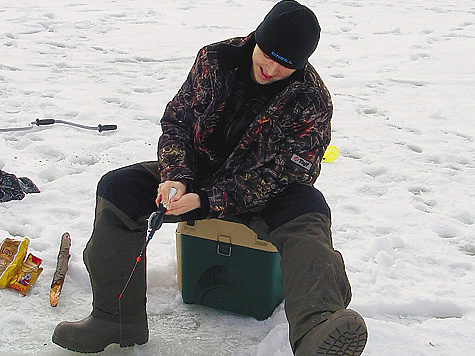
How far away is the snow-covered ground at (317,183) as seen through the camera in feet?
7.28

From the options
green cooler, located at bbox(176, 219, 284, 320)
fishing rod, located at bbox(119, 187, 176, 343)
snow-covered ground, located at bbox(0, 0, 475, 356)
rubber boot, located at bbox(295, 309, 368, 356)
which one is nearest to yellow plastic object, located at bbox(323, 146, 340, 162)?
snow-covered ground, located at bbox(0, 0, 475, 356)

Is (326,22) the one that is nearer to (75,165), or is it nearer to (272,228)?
(75,165)

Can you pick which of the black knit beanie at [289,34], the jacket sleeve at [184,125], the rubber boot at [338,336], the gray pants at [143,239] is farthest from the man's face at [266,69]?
the rubber boot at [338,336]

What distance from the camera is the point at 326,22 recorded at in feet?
24.7

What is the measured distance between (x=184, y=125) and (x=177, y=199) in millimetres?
364

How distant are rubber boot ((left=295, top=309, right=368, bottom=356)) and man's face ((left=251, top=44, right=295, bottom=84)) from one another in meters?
0.84

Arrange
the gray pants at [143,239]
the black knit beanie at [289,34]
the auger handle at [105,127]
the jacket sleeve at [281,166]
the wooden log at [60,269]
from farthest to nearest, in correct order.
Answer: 1. the auger handle at [105,127]
2. the wooden log at [60,269]
3. the jacket sleeve at [281,166]
4. the black knit beanie at [289,34]
5. the gray pants at [143,239]

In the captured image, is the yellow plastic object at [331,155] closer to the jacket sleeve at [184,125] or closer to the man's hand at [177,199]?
the jacket sleeve at [184,125]

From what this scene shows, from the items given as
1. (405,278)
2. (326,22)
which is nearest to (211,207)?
(405,278)

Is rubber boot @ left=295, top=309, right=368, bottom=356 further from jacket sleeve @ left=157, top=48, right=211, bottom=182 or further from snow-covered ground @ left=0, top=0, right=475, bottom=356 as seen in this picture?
jacket sleeve @ left=157, top=48, right=211, bottom=182

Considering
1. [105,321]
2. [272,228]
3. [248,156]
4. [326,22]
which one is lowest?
[326,22]

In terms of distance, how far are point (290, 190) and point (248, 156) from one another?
7.8 inches

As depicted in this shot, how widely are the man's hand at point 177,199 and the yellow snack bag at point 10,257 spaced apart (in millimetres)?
766

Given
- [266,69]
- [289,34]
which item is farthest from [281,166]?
[289,34]
